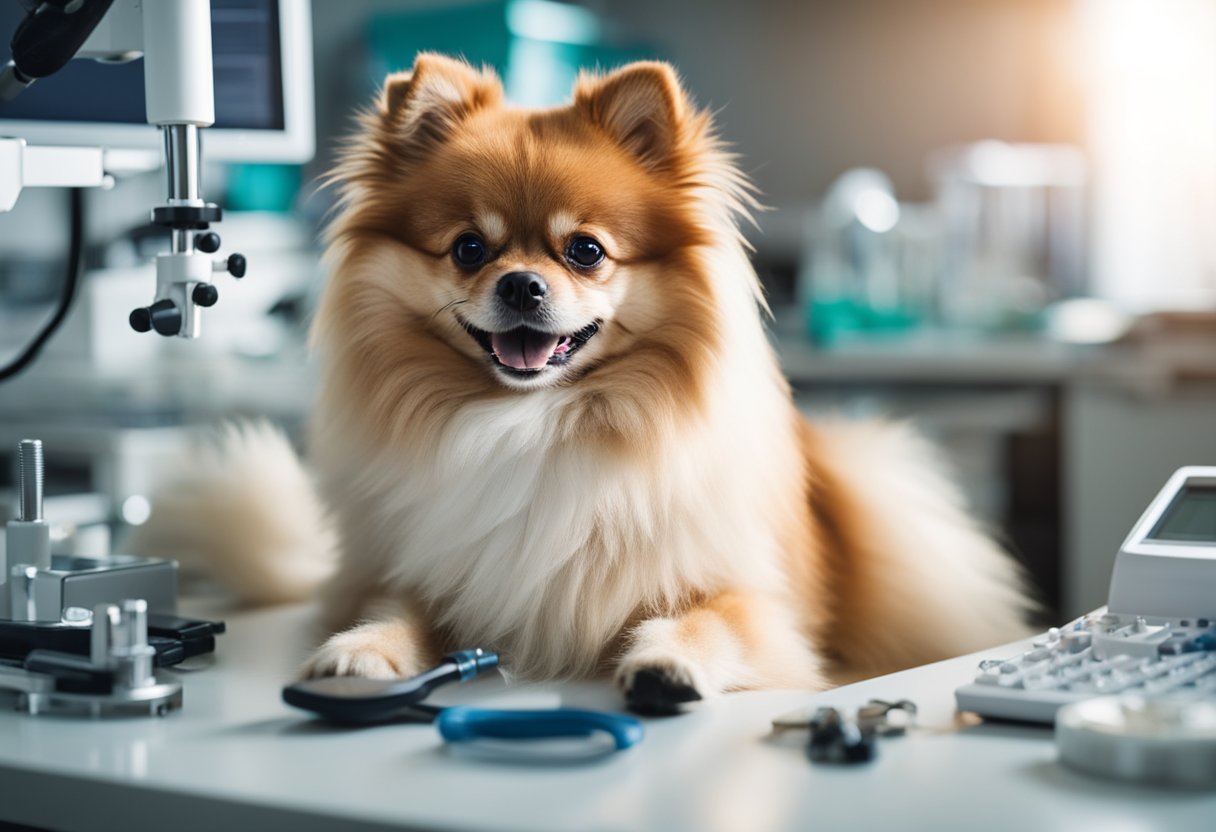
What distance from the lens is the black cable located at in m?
1.41

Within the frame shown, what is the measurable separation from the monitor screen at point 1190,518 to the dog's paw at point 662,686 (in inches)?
15.1

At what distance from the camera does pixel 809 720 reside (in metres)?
0.81

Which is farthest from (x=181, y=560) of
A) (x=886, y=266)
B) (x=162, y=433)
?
(x=886, y=266)

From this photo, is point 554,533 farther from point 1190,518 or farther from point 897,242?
point 897,242

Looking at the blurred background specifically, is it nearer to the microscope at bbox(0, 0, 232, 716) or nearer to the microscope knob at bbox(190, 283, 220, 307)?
the microscope at bbox(0, 0, 232, 716)

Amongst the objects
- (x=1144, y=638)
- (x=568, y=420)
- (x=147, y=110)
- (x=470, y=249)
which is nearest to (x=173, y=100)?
(x=147, y=110)

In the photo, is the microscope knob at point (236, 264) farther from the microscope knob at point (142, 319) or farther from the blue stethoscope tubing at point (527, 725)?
the blue stethoscope tubing at point (527, 725)

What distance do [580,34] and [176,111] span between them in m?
2.74

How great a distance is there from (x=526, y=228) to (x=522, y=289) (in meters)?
0.07

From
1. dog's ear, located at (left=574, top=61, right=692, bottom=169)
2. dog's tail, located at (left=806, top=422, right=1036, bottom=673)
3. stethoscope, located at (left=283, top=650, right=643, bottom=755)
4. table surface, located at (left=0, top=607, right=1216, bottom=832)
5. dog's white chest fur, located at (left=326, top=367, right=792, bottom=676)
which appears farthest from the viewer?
dog's tail, located at (left=806, top=422, right=1036, bottom=673)

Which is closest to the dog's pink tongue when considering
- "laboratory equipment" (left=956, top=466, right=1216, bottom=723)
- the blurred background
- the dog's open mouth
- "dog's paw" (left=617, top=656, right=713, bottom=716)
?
the dog's open mouth

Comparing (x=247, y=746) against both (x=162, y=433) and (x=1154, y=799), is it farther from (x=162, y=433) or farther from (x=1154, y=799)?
(x=162, y=433)

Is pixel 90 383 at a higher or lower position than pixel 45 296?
lower

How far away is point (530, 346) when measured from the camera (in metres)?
1.19
